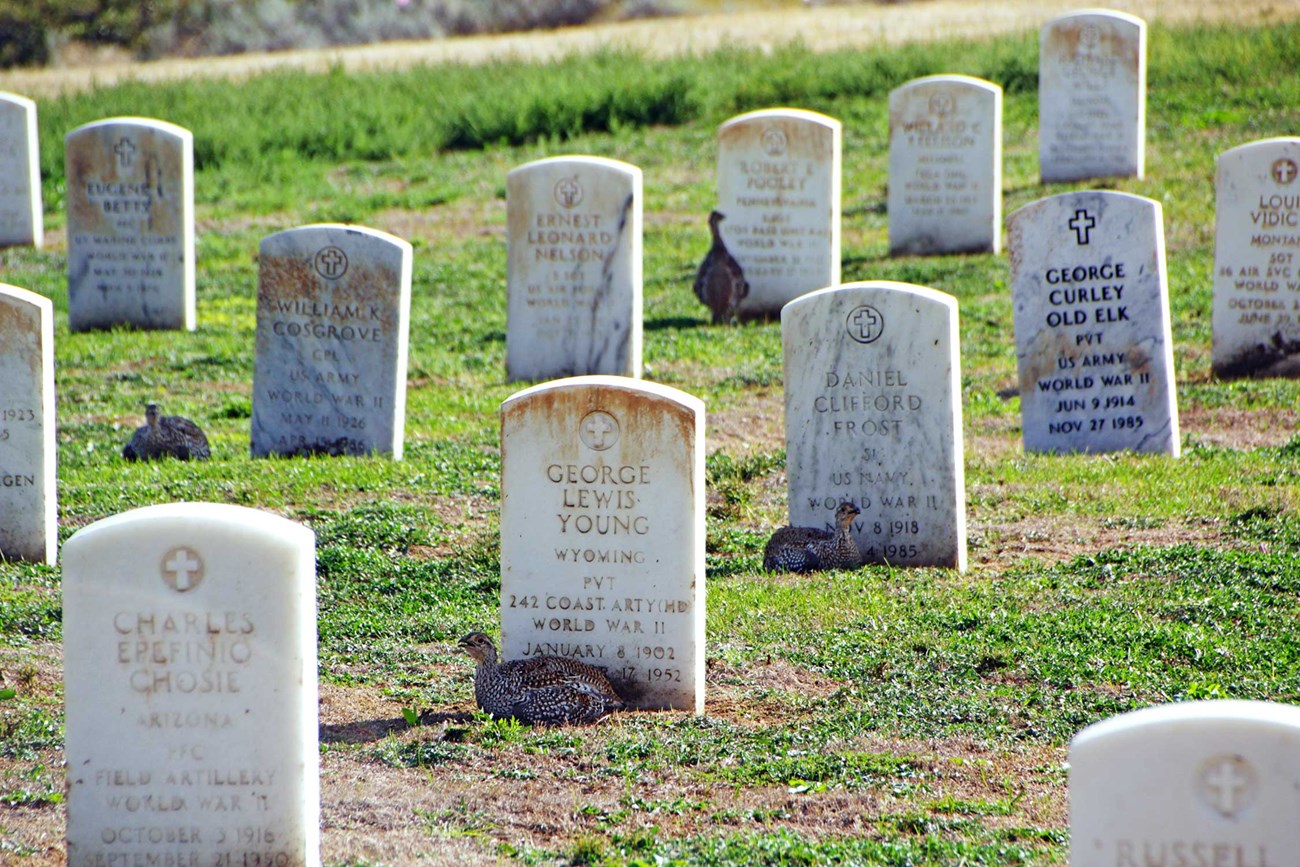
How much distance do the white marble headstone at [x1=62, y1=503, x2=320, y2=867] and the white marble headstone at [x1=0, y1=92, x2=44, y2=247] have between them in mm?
13309

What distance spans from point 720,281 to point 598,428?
26.6ft

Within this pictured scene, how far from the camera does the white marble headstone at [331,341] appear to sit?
10227 mm

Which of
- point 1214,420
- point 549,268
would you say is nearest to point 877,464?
point 1214,420

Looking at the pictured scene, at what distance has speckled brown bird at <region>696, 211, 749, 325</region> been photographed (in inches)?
559

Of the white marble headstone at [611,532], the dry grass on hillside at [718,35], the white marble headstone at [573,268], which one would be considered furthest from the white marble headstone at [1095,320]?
the dry grass on hillside at [718,35]

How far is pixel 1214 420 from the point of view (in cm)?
1102

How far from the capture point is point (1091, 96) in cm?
1817

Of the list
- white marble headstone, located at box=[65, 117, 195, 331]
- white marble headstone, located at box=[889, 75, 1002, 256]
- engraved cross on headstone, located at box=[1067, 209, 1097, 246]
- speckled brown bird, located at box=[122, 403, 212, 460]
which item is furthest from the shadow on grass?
white marble headstone, located at box=[889, 75, 1002, 256]

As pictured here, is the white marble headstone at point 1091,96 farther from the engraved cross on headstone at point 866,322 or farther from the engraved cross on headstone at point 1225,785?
the engraved cross on headstone at point 1225,785

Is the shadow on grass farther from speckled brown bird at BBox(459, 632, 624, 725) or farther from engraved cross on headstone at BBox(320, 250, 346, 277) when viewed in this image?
engraved cross on headstone at BBox(320, 250, 346, 277)

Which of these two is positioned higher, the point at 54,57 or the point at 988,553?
the point at 54,57

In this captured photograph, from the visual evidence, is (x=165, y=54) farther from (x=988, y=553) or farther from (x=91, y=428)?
(x=988, y=553)

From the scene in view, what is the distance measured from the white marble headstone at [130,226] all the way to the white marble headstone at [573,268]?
3.33 meters

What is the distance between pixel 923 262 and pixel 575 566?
33.1 feet
